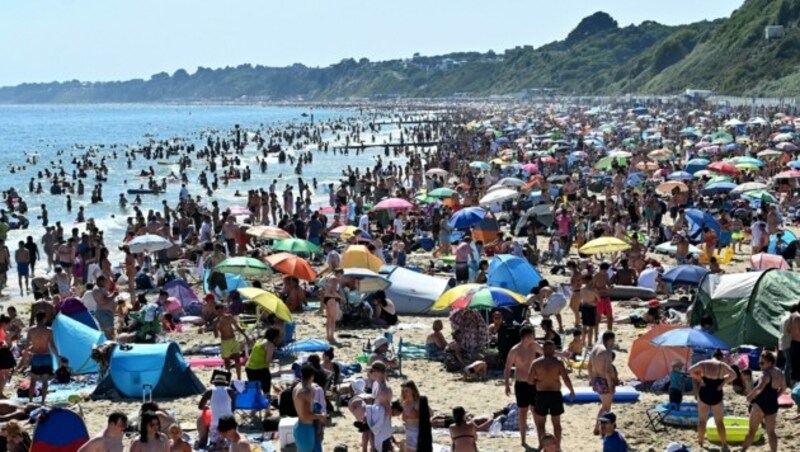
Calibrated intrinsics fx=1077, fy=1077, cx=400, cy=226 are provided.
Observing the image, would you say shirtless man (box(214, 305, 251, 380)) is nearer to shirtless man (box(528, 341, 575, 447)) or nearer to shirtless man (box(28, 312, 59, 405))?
shirtless man (box(28, 312, 59, 405))

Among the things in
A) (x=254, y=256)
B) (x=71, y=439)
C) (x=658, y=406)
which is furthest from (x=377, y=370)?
(x=254, y=256)

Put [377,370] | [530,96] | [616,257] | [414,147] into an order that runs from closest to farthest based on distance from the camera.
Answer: [377,370], [616,257], [414,147], [530,96]

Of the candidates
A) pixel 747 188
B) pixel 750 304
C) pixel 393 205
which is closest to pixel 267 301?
pixel 750 304

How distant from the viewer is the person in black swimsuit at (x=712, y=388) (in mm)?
9188

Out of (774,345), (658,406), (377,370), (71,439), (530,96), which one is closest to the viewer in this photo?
(71,439)

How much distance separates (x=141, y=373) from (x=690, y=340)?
571 cm

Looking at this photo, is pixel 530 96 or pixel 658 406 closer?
pixel 658 406

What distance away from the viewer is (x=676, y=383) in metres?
10.5

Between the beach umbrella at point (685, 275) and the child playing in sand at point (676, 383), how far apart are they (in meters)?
5.33

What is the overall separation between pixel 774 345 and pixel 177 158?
55452mm

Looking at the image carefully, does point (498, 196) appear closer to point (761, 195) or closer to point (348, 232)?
point (348, 232)

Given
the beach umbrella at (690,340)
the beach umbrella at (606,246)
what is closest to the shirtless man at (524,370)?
the beach umbrella at (690,340)

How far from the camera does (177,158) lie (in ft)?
212

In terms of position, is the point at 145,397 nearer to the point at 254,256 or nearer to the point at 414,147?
the point at 254,256
